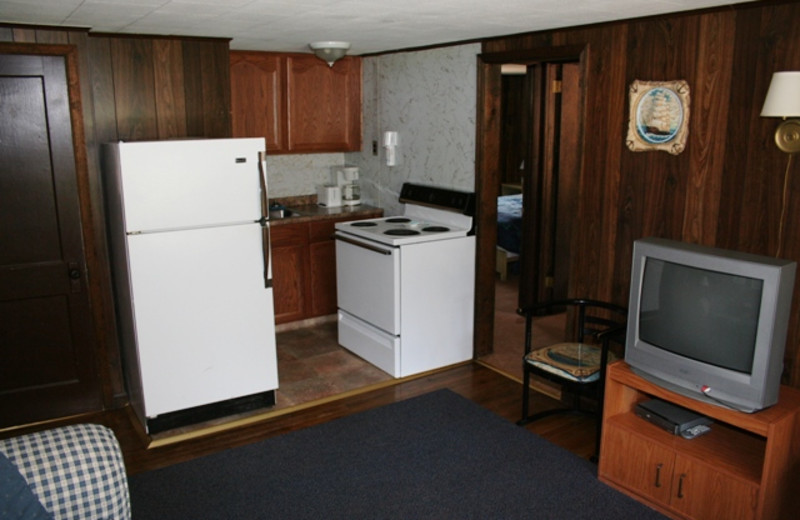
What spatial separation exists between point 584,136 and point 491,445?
5.51 ft

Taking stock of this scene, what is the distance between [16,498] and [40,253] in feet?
6.79

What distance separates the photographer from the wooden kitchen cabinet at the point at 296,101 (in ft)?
15.9

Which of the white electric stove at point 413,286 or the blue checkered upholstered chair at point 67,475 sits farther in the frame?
the white electric stove at point 413,286

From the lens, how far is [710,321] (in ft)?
8.73

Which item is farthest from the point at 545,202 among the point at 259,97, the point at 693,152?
the point at 259,97

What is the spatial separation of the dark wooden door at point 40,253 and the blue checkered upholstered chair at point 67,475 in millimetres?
1694

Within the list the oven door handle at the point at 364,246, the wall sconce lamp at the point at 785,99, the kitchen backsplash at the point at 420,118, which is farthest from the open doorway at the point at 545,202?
the wall sconce lamp at the point at 785,99

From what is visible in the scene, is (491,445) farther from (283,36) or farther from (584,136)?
(283,36)

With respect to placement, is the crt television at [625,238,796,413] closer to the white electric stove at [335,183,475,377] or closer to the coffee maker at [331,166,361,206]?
the white electric stove at [335,183,475,377]

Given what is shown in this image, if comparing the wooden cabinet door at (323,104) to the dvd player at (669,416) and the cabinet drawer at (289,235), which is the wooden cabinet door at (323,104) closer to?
the cabinet drawer at (289,235)

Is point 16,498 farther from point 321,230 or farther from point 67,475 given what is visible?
point 321,230

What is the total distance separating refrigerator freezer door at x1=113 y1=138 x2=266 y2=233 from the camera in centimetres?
334

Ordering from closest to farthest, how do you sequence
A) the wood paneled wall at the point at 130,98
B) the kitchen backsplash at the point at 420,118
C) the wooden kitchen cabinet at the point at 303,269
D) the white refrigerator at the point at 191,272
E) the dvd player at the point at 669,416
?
the dvd player at the point at 669,416
the white refrigerator at the point at 191,272
the wood paneled wall at the point at 130,98
the kitchen backsplash at the point at 420,118
the wooden kitchen cabinet at the point at 303,269

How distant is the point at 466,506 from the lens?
2947 millimetres
